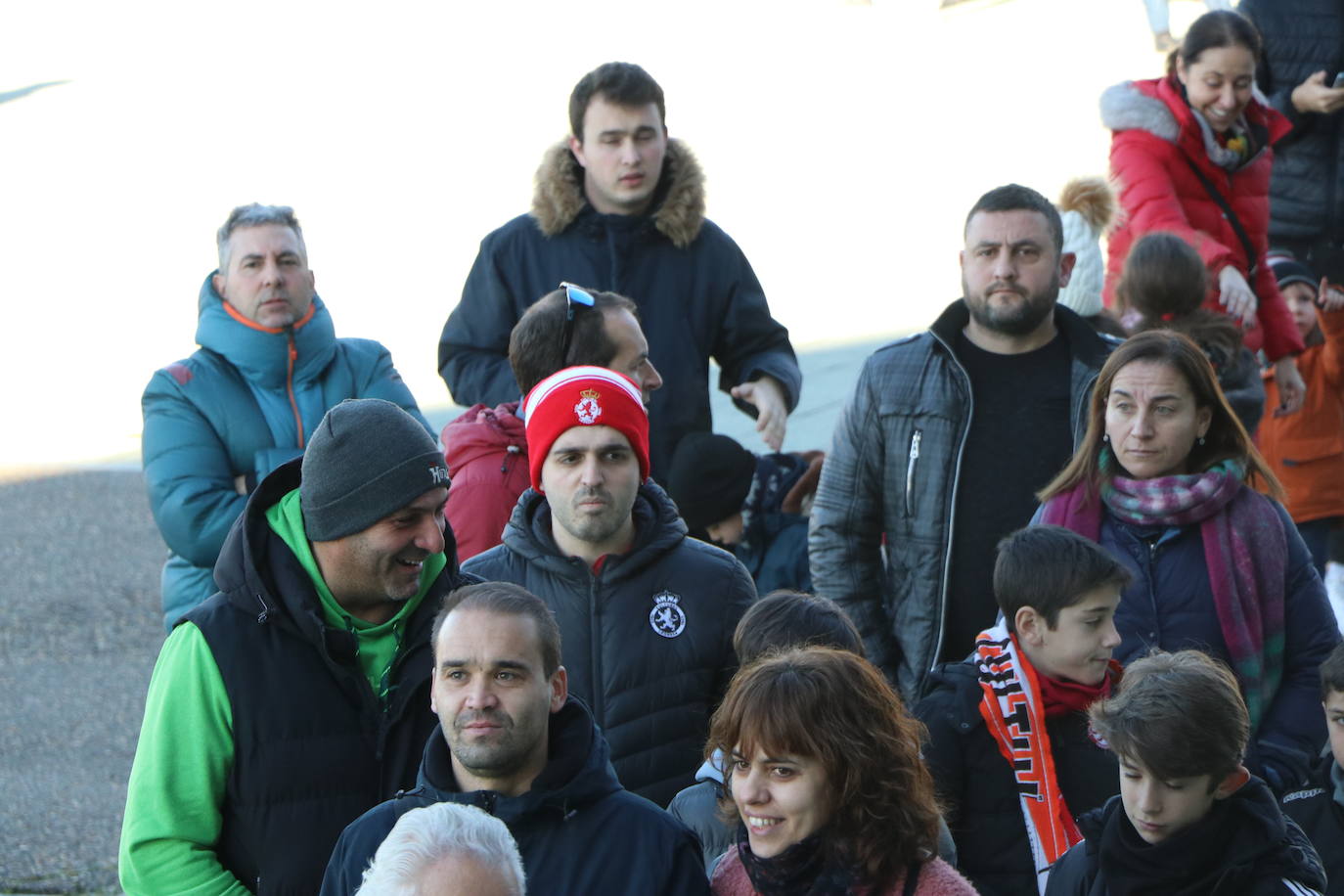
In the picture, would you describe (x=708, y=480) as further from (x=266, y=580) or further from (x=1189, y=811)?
(x=1189, y=811)

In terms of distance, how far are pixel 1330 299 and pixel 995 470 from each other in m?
3.09

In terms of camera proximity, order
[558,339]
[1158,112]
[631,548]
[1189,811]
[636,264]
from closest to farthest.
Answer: [1189,811], [631,548], [558,339], [636,264], [1158,112]

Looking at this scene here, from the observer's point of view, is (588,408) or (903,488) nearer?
(588,408)

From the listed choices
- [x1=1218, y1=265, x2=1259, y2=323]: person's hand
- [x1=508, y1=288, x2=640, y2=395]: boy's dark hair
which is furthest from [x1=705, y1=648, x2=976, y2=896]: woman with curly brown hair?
[x1=1218, y1=265, x2=1259, y2=323]: person's hand

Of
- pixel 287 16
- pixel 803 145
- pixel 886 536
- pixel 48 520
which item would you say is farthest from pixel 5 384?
pixel 287 16

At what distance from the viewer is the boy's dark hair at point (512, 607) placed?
11.3 feet

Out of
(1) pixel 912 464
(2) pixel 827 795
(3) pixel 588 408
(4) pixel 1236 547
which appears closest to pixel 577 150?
(1) pixel 912 464

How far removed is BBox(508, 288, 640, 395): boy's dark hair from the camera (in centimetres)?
480

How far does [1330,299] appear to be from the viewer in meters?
7.55

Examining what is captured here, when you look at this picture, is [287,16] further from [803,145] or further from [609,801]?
[609,801]

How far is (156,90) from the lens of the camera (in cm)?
2631

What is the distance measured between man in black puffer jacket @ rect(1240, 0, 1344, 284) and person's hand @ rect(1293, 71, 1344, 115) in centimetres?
15

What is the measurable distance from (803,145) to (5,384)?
9614 millimetres

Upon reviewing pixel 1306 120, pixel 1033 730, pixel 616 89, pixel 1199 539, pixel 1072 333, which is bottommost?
pixel 1033 730
